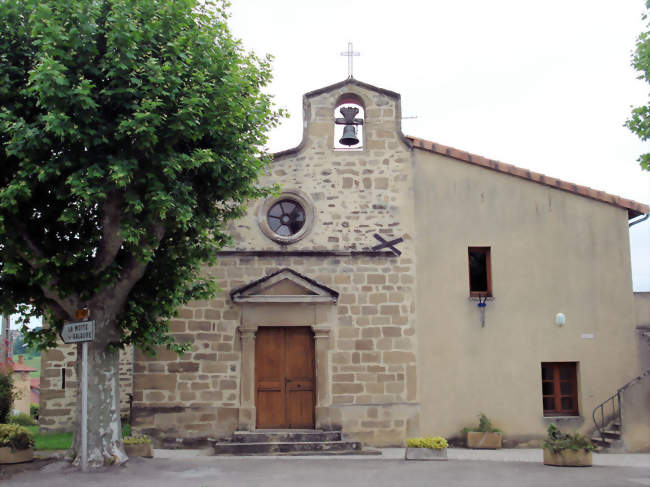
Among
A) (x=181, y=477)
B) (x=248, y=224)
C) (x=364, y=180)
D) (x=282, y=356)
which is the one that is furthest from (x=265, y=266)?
(x=181, y=477)

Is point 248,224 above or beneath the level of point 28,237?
above

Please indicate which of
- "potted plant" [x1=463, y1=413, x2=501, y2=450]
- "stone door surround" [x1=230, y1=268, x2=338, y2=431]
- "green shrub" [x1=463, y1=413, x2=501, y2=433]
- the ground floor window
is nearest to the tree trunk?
"stone door surround" [x1=230, y1=268, x2=338, y2=431]

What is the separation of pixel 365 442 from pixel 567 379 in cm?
457

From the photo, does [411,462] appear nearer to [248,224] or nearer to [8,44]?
[248,224]

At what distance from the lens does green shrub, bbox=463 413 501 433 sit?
13257 millimetres

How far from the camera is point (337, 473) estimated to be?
10.2 metres

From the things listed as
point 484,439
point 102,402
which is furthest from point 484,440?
point 102,402

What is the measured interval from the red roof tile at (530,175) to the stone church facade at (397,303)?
0.03m

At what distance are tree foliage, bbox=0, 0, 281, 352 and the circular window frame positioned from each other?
295 centimetres

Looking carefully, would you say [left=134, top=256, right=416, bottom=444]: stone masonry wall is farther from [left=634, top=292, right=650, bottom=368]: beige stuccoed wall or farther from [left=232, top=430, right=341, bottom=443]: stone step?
[left=634, top=292, right=650, bottom=368]: beige stuccoed wall

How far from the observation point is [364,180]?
1409cm

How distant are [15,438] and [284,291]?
5521mm

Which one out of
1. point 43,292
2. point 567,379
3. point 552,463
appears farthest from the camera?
point 567,379

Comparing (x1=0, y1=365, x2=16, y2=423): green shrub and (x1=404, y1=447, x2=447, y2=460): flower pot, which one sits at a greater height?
(x1=0, y1=365, x2=16, y2=423): green shrub
